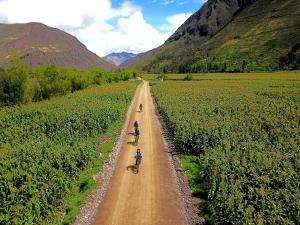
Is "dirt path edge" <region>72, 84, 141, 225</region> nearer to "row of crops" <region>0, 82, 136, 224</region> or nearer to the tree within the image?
"row of crops" <region>0, 82, 136, 224</region>

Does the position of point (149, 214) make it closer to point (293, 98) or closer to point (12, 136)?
point (12, 136)

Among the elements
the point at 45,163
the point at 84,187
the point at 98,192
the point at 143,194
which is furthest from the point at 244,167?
the point at 45,163

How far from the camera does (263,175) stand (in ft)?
80.8

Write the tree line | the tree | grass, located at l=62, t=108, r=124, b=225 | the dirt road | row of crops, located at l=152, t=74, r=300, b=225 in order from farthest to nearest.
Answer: the tree line → the tree → grass, located at l=62, t=108, r=124, b=225 → the dirt road → row of crops, located at l=152, t=74, r=300, b=225

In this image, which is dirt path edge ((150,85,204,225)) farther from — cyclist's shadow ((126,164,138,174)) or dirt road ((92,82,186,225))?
cyclist's shadow ((126,164,138,174))

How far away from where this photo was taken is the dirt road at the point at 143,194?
21.5 metres

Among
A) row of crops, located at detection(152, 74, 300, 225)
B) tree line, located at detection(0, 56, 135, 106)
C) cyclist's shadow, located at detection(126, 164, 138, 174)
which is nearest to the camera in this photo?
row of crops, located at detection(152, 74, 300, 225)

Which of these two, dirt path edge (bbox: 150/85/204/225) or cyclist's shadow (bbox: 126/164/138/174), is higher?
cyclist's shadow (bbox: 126/164/138/174)

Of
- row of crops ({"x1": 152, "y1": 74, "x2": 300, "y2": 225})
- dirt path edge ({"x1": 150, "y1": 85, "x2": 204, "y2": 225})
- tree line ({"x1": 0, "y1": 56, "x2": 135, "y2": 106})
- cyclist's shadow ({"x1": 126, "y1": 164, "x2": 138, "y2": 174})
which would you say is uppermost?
tree line ({"x1": 0, "y1": 56, "x2": 135, "y2": 106})

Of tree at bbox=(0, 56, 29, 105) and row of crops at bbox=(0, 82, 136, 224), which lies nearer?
row of crops at bbox=(0, 82, 136, 224)

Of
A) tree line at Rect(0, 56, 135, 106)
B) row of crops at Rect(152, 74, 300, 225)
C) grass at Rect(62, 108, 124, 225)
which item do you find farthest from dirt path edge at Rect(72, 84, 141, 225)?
tree line at Rect(0, 56, 135, 106)

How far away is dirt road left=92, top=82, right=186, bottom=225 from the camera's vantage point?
2150 centimetres

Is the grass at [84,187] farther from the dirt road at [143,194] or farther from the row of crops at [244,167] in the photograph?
the row of crops at [244,167]

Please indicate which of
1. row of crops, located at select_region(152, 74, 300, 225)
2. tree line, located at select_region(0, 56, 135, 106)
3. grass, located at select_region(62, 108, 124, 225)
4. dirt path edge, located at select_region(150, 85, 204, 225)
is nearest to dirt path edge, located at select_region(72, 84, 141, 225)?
grass, located at select_region(62, 108, 124, 225)
